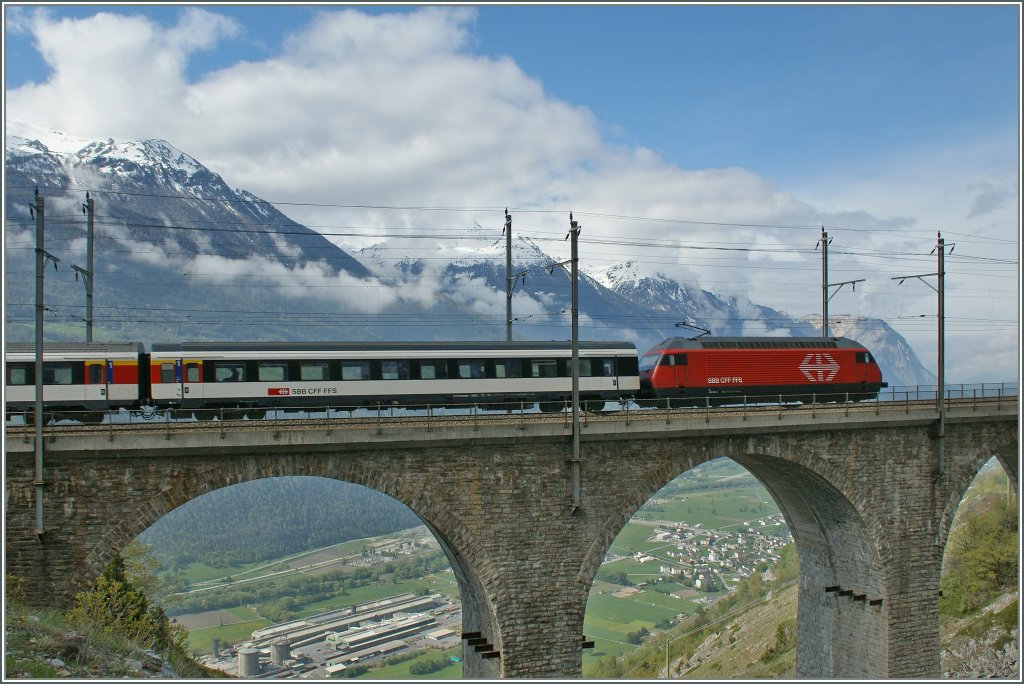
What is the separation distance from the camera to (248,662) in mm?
54656

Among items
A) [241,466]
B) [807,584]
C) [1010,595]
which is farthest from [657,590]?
[241,466]

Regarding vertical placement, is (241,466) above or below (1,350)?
below

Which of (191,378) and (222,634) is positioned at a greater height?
(191,378)

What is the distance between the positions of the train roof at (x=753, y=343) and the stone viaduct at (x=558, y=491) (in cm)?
513

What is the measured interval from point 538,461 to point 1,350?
1390 cm

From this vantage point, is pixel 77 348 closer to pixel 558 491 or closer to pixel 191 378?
pixel 191 378

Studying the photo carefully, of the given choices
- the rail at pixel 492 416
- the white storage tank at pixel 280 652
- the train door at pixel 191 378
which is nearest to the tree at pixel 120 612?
the rail at pixel 492 416

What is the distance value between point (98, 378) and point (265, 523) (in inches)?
4087

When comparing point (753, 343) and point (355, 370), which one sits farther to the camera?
point (753, 343)

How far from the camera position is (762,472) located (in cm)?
2977

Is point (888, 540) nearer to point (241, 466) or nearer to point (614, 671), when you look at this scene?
point (241, 466)

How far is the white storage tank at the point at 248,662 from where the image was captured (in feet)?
172

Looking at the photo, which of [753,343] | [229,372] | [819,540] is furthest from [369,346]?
[819,540]

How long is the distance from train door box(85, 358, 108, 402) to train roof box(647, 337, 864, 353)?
19466 mm
